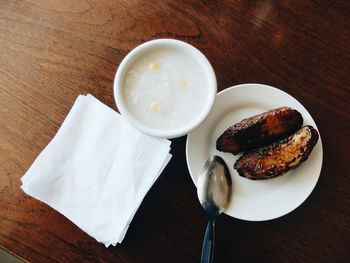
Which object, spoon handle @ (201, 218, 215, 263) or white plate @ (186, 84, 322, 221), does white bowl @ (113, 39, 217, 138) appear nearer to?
white plate @ (186, 84, 322, 221)

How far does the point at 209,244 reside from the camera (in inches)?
28.6

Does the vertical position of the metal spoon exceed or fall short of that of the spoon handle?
it exceeds it

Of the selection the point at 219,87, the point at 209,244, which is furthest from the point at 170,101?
the point at 209,244

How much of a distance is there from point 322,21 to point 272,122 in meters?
0.31

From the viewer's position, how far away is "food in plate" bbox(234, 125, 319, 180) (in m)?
0.68

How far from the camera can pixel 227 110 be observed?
0.75 meters

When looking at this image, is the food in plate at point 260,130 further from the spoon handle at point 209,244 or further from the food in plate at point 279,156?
the spoon handle at point 209,244

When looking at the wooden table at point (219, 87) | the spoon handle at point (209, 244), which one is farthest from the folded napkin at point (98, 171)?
the spoon handle at point (209, 244)

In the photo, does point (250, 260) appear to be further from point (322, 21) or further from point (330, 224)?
point (322, 21)

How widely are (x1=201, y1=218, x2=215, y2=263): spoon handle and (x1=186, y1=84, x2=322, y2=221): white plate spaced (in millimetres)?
55

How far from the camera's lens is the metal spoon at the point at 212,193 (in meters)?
0.72

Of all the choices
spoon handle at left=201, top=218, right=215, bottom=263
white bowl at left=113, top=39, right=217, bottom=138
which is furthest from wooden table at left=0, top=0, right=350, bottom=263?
white bowl at left=113, top=39, right=217, bottom=138

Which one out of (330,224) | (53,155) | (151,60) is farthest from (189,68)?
(330,224)

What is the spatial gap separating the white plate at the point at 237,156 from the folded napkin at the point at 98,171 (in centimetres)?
8
